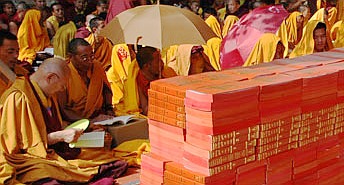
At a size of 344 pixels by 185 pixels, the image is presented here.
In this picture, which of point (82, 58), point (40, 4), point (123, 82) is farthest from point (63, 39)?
point (82, 58)

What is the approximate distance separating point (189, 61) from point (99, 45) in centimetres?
193

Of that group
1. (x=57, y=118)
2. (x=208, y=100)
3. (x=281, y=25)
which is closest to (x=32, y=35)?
(x=281, y=25)

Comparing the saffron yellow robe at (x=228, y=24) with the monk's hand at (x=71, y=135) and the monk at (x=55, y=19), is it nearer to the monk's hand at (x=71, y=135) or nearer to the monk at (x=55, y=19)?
the monk at (x=55, y=19)

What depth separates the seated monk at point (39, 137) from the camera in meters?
4.00

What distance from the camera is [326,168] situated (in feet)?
11.6

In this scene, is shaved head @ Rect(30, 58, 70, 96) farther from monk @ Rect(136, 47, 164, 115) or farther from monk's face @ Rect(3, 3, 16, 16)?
monk's face @ Rect(3, 3, 16, 16)

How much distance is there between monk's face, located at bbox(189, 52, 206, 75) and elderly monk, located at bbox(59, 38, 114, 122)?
178 cm

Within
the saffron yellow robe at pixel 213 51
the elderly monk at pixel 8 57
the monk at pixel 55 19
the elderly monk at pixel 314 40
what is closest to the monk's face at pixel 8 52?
the elderly monk at pixel 8 57

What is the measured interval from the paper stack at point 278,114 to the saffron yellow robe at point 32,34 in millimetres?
8212

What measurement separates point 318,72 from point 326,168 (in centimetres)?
63

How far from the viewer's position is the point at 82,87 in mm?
5516

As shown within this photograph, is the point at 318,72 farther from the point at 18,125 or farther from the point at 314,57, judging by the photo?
the point at 18,125

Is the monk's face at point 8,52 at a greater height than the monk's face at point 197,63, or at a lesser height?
greater

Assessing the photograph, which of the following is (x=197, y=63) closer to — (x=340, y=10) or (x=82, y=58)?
(x=82, y=58)
